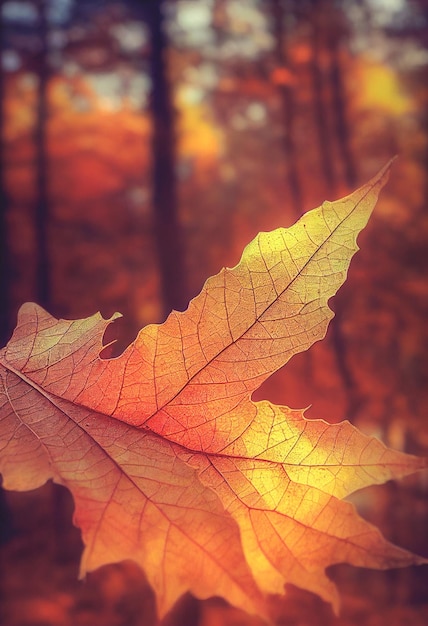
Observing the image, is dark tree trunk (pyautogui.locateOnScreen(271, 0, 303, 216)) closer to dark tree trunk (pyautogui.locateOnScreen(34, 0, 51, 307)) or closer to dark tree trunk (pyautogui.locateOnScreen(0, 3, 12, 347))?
dark tree trunk (pyautogui.locateOnScreen(34, 0, 51, 307))

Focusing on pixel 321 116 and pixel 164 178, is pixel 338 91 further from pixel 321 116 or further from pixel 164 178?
pixel 164 178

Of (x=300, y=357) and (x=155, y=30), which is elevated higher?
(x=155, y=30)

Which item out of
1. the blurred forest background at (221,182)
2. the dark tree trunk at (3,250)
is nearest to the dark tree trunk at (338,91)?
the blurred forest background at (221,182)

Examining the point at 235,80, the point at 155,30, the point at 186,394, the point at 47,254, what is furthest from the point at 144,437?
the point at 235,80

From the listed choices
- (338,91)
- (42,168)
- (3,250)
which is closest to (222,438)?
(3,250)

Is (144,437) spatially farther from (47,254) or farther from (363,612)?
(47,254)

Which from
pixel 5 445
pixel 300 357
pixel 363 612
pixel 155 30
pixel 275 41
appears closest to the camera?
pixel 5 445
